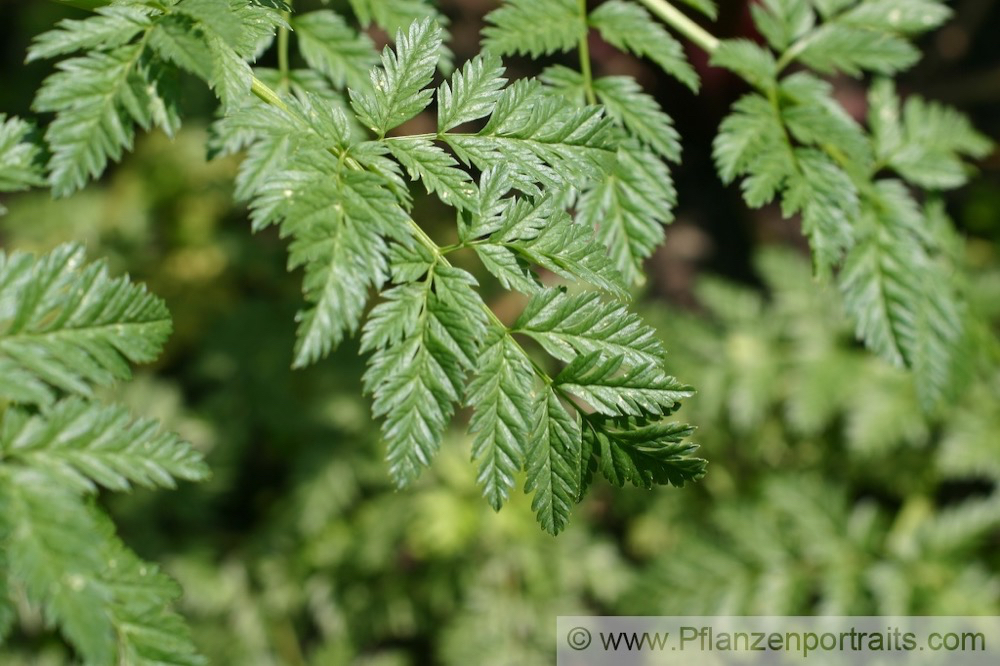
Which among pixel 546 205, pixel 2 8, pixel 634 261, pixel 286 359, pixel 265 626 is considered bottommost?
pixel 265 626

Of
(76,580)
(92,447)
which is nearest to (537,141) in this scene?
(92,447)

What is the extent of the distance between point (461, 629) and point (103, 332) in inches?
78.8

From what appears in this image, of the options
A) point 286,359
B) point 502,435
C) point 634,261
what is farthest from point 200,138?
point 502,435

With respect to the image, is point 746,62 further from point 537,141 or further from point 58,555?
point 58,555

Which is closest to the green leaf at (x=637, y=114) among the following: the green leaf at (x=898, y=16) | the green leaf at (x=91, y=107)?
the green leaf at (x=898, y=16)

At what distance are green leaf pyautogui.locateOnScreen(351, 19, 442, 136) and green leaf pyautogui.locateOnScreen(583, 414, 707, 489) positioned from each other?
584 mm

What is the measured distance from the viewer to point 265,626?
307 centimetres

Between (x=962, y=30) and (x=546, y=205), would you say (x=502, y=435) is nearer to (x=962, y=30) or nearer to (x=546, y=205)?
(x=546, y=205)

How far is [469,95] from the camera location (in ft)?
4.47

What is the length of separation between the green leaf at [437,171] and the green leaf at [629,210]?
14.2 inches

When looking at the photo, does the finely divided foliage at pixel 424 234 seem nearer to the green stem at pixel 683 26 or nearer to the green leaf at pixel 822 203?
the green leaf at pixel 822 203

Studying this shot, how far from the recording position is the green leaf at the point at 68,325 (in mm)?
1227

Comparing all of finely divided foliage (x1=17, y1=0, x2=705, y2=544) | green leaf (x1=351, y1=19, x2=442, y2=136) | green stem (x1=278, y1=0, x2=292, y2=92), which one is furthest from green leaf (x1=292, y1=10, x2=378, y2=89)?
green leaf (x1=351, y1=19, x2=442, y2=136)

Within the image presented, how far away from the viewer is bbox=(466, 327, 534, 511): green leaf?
1237 mm
